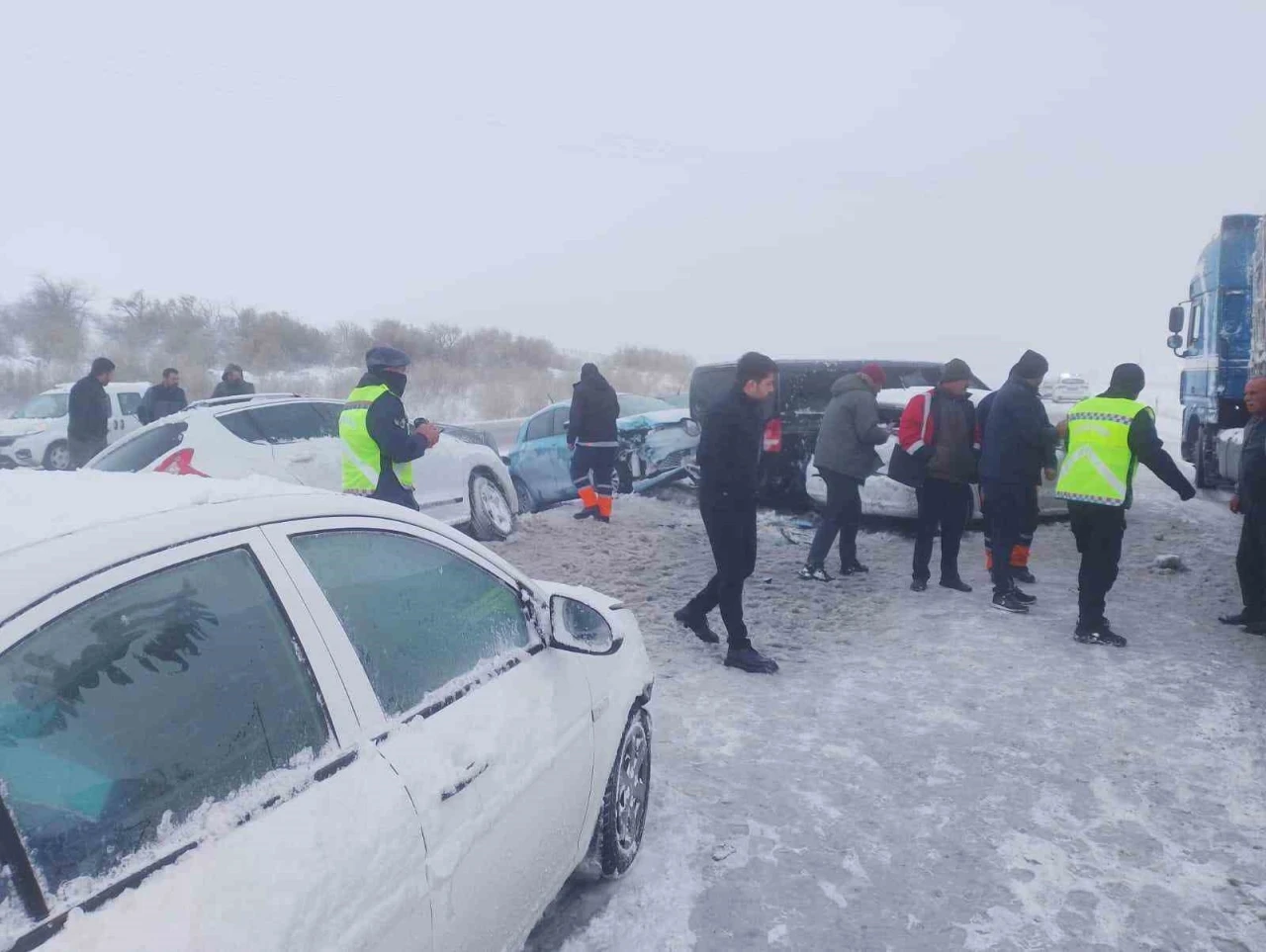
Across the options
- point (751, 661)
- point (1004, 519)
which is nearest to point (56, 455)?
point (751, 661)

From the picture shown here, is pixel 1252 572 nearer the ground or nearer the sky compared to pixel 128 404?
nearer the ground

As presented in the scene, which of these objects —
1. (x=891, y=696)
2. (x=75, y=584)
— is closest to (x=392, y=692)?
(x=75, y=584)

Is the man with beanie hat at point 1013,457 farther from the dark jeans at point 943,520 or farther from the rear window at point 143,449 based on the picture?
the rear window at point 143,449

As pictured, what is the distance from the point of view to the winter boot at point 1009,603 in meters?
6.22

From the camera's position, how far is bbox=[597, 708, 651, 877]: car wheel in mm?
3020

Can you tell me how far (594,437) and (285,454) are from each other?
3161 millimetres

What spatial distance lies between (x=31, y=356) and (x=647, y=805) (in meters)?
38.1

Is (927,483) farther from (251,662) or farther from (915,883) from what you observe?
(251,662)

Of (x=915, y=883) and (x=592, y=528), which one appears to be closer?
(x=915, y=883)

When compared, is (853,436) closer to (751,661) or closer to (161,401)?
(751,661)

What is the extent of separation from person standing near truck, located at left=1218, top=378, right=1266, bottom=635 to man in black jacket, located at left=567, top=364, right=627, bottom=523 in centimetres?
548

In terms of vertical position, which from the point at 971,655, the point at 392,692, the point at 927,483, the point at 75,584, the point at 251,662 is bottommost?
the point at 971,655

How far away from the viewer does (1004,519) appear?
6.19 metres

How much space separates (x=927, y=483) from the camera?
682 centimetres
